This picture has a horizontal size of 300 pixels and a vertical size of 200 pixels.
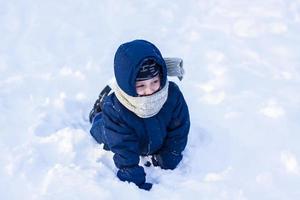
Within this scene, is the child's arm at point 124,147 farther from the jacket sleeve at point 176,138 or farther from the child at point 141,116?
the jacket sleeve at point 176,138

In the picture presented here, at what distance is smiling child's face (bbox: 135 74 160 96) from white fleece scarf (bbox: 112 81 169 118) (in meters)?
0.02

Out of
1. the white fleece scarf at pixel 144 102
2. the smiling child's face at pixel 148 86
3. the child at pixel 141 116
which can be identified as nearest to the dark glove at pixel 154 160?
the child at pixel 141 116

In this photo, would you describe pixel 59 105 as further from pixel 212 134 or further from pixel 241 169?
pixel 241 169

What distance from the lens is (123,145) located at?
269 cm

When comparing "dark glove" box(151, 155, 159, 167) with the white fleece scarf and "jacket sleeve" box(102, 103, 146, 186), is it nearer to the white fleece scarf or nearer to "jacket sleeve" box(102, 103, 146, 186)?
"jacket sleeve" box(102, 103, 146, 186)

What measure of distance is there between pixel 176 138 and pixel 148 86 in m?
0.45

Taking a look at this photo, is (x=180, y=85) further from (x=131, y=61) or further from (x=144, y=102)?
(x=131, y=61)

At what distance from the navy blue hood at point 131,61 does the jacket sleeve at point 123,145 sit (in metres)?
0.23

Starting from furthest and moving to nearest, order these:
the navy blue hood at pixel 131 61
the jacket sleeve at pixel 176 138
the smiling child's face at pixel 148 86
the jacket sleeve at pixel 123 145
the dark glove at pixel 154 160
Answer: the dark glove at pixel 154 160 → the jacket sleeve at pixel 176 138 → the jacket sleeve at pixel 123 145 → the smiling child's face at pixel 148 86 → the navy blue hood at pixel 131 61

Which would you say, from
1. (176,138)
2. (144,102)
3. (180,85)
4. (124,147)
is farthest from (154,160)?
(180,85)

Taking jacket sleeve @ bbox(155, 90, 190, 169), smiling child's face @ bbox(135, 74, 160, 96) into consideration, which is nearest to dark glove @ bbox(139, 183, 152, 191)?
jacket sleeve @ bbox(155, 90, 190, 169)

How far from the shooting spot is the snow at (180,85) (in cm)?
270

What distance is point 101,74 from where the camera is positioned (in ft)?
12.1

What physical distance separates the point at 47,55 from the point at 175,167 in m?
1.51
